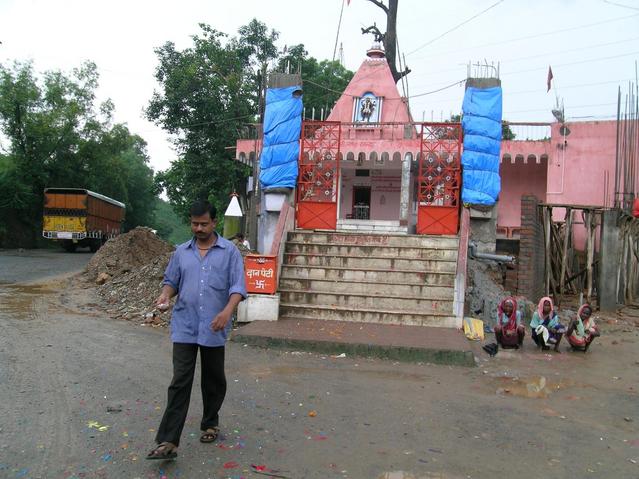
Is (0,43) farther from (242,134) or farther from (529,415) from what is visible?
(242,134)

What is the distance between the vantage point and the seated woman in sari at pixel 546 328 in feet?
26.3

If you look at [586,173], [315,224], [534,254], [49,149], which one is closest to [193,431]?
[315,224]

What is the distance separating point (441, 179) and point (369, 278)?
4.24 metres

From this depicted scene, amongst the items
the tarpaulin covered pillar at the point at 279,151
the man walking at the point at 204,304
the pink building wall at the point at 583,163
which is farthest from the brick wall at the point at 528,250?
the man walking at the point at 204,304

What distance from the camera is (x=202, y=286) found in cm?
387

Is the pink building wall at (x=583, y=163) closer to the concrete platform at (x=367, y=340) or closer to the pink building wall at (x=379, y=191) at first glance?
the pink building wall at (x=379, y=191)

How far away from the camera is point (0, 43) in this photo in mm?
10836

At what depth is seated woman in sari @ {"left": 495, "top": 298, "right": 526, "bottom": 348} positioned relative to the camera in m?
7.96

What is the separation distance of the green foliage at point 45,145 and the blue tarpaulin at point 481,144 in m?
21.7

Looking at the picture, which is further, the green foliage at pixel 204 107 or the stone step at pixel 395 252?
the green foliage at pixel 204 107

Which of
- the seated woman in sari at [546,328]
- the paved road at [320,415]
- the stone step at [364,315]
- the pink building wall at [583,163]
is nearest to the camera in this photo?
the paved road at [320,415]

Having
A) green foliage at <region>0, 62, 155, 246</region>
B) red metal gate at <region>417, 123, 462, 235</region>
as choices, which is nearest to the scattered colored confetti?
red metal gate at <region>417, 123, 462, 235</region>

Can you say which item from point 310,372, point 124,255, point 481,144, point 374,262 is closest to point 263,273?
point 374,262

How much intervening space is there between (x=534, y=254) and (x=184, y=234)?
262 feet
